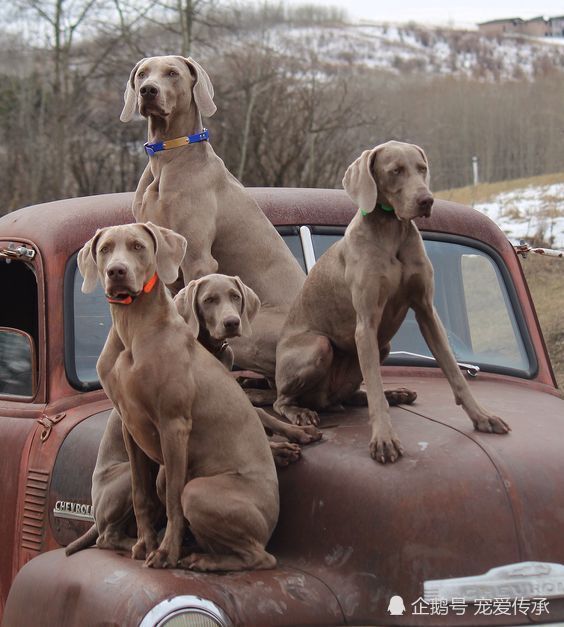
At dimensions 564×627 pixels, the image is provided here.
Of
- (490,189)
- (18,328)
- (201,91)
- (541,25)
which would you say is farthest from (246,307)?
(541,25)

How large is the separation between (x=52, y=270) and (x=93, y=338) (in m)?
0.33

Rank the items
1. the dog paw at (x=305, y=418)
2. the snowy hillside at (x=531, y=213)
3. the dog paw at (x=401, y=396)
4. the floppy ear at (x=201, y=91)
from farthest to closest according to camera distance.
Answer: the snowy hillside at (x=531, y=213) < the floppy ear at (x=201, y=91) < the dog paw at (x=401, y=396) < the dog paw at (x=305, y=418)

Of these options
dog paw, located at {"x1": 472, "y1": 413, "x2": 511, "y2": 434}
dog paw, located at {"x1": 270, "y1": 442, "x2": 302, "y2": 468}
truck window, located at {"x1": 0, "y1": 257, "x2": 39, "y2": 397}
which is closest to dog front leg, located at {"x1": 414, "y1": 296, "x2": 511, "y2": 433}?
dog paw, located at {"x1": 472, "y1": 413, "x2": 511, "y2": 434}

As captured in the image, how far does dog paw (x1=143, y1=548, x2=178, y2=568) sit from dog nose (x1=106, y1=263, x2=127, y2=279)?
33.4 inches

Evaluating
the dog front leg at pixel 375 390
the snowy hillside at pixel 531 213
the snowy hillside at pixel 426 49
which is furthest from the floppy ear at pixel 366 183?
the snowy hillside at pixel 426 49

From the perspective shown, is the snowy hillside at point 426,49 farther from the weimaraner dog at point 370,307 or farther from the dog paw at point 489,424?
the dog paw at point 489,424

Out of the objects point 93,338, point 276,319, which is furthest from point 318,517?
point 93,338

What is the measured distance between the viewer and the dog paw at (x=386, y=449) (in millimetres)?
3941

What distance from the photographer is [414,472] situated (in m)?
3.89

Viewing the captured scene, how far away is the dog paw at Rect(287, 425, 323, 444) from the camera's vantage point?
13.9ft

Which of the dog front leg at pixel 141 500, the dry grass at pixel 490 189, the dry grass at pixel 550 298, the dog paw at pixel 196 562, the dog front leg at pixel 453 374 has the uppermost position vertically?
the dog front leg at pixel 453 374

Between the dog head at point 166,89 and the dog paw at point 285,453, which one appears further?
the dog head at point 166,89

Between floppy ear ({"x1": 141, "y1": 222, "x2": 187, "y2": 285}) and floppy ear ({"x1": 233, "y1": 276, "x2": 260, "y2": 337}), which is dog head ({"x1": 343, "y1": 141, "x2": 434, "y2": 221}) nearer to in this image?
floppy ear ({"x1": 233, "y1": 276, "x2": 260, "y2": 337})

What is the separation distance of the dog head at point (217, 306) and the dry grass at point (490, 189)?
1559 cm
